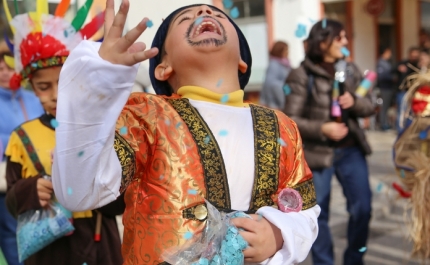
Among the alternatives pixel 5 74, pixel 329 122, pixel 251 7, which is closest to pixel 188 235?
pixel 329 122

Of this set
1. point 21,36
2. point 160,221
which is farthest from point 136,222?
point 21,36

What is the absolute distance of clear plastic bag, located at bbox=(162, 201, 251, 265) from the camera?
65.6 inches

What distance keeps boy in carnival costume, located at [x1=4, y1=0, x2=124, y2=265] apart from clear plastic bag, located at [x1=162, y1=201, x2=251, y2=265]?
1033 mm

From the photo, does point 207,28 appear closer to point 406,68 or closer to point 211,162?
point 211,162

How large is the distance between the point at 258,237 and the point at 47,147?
138 cm

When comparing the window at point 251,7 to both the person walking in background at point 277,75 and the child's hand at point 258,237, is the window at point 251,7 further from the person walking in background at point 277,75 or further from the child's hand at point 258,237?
the child's hand at point 258,237

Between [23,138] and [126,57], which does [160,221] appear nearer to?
[126,57]

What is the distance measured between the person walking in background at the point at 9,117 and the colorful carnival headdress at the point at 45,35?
77 cm

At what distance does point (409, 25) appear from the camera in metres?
17.0

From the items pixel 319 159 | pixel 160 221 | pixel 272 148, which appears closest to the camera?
pixel 160 221

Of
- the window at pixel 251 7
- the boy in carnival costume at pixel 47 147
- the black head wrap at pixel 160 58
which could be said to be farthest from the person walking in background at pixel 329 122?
the window at pixel 251 7

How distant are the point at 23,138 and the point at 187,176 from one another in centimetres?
131

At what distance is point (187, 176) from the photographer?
5.74ft

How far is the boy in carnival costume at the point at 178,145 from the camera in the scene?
4.94 feet
